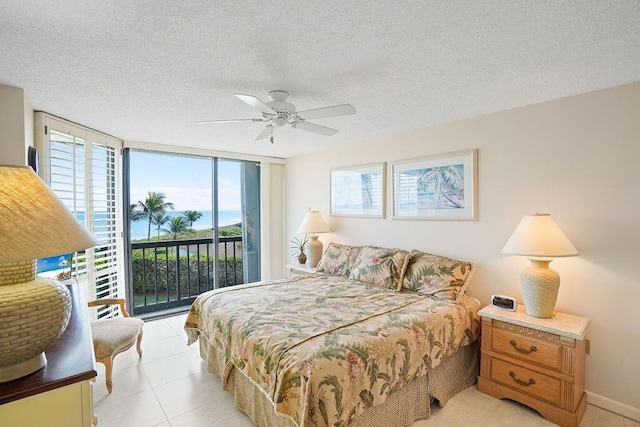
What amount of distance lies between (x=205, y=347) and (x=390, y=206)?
98.8 inches

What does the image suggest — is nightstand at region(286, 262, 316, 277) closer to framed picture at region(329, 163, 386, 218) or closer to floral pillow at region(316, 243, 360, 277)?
floral pillow at region(316, 243, 360, 277)

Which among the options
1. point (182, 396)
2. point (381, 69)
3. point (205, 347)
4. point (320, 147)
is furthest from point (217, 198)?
point (381, 69)

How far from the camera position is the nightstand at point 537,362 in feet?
6.91

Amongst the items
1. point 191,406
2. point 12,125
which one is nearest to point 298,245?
point 191,406

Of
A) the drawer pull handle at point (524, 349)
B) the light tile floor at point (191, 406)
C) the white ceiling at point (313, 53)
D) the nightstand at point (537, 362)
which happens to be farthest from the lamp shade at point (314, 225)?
the drawer pull handle at point (524, 349)

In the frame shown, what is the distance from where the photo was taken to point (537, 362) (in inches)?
88.0

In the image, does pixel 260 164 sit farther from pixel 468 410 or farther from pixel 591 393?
pixel 591 393

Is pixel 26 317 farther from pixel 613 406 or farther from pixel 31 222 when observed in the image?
pixel 613 406

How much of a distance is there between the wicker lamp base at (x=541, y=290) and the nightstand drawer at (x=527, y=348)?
20 centimetres

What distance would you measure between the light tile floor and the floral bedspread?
39cm

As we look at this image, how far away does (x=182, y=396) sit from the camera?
8.12 ft

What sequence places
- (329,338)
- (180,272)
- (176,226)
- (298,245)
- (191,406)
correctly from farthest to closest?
(298,245)
(180,272)
(176,226)
(191,406)
(329,338)

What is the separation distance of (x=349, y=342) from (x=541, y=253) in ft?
5.08

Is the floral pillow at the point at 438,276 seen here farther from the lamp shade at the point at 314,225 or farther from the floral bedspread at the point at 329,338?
the lamp shade at the point at 314,225
